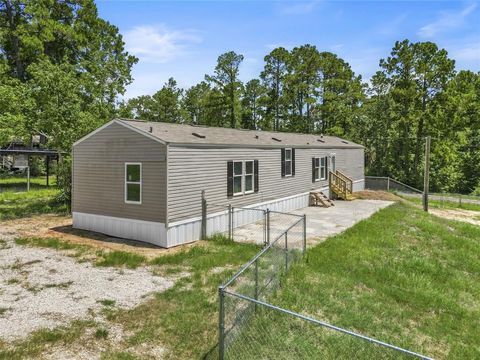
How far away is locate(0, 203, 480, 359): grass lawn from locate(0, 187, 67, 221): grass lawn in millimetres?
6628

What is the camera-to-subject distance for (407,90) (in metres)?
32.3

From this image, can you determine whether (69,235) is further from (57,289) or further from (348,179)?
(348,179)

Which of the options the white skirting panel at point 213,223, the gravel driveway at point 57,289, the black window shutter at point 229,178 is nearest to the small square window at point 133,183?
the white skirting panel at point 213,223

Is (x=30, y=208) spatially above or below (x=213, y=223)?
below

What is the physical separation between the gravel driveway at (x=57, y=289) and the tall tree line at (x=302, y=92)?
12.3 metres

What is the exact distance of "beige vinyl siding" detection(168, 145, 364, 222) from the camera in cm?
1153

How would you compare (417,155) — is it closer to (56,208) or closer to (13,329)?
(56,208)

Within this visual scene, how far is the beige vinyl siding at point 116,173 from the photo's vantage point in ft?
37.9

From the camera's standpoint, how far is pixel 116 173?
12.8m

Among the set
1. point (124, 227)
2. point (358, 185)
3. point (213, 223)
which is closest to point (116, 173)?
point (124, 227)

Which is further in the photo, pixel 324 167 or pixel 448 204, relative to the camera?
pixel 448 204

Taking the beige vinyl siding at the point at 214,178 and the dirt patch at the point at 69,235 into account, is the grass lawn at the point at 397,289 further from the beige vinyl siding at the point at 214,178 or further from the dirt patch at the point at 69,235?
the dirt patch at the point at 69,235

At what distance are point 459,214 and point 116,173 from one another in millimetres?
20355

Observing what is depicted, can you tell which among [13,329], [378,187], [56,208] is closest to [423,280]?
[13,329]
